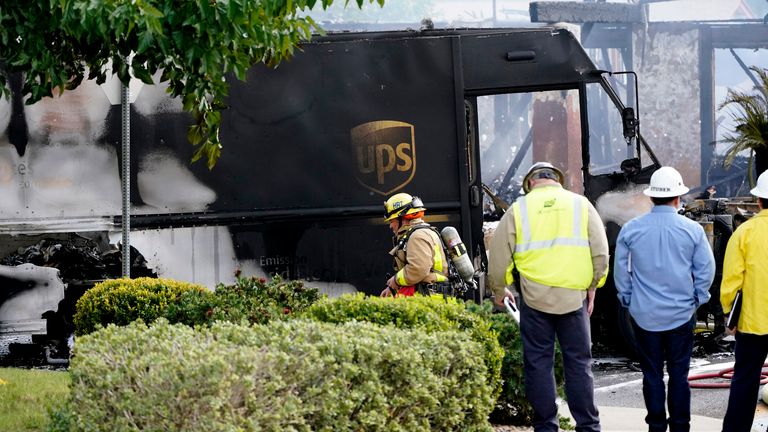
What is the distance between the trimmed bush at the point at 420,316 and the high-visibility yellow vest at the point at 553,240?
370 mm

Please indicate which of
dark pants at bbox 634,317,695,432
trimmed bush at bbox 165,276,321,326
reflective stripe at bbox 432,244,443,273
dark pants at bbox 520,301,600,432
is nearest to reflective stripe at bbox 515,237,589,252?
dark pants at bbox 520,301,600,432

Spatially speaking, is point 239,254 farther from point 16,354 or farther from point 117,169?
point 16,354

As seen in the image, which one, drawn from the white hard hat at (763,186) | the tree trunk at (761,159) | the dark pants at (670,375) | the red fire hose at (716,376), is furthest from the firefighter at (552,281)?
the tree trunk at (761,159)

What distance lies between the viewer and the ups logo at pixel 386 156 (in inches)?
452

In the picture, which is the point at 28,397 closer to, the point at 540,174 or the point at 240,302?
the point at 240,302

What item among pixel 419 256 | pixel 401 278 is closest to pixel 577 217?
pixel 419 256

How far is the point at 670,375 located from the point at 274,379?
10.7 ft

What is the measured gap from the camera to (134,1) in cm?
611

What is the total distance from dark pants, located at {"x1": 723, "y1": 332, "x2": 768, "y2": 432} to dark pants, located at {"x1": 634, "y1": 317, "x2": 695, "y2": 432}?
30 centimetres

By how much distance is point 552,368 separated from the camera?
7016 millimetres

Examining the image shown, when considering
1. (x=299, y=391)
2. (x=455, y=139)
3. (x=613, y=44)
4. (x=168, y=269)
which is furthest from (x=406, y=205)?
(x=613, y=44)

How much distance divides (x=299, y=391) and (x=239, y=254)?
627 cm

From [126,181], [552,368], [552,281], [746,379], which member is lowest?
[746,379]

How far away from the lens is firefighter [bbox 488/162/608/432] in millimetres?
6965
